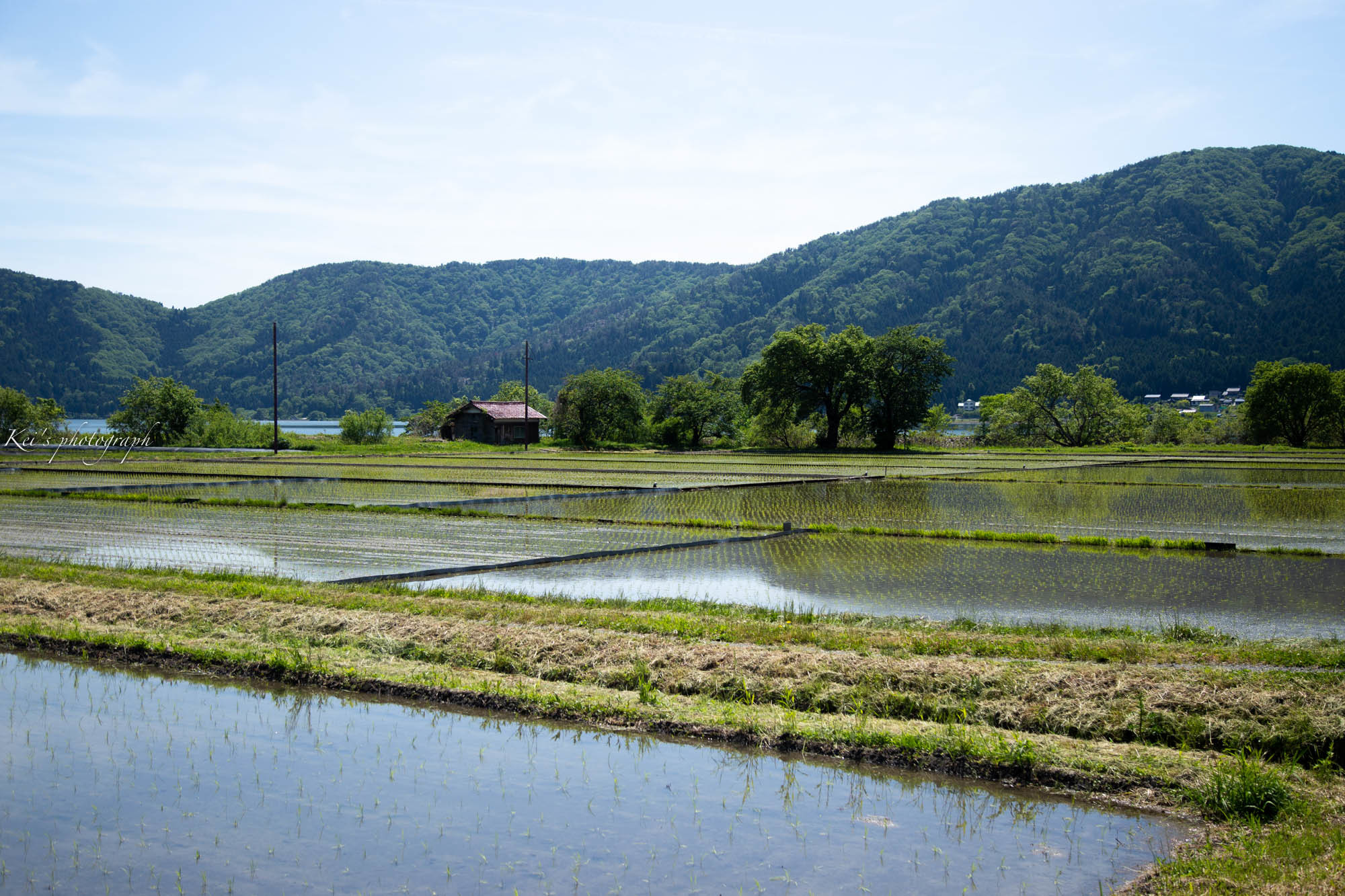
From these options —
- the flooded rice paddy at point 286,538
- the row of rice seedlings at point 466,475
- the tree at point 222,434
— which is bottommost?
the flooded rice paddy at point 286,538

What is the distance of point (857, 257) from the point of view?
184m

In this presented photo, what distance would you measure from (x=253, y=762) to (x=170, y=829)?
1184mm

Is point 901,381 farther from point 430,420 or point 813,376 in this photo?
point 430,420

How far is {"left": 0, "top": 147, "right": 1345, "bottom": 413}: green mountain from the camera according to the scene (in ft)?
476

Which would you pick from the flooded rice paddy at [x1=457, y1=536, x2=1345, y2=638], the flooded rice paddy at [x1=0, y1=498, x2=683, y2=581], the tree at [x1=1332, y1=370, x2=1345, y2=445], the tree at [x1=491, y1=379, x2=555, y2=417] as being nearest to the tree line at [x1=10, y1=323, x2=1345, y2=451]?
the tree at [x1=1332, y1=370, x2=1345, y2=445]

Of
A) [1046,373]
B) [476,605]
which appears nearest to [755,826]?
[476,605]

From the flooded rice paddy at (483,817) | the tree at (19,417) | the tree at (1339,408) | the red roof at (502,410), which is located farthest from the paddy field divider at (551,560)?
the tree at (1339,408)

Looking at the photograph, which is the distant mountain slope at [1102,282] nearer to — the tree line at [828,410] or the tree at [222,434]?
the tree line at [828,410]

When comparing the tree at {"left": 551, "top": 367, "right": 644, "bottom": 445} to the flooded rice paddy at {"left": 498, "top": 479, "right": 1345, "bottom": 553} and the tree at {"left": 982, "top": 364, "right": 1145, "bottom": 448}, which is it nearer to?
the tree at {"left": 982, "top": 364, "right": 1145, "bottom": 448}

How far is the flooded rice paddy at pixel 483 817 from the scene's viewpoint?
5117 mm

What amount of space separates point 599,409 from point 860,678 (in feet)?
221

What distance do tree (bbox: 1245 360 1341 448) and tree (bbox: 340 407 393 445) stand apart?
66330 mm

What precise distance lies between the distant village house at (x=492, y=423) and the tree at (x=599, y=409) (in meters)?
4.26

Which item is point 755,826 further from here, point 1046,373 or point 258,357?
point 258,357
